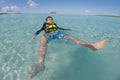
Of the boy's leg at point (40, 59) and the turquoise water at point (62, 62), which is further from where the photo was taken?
the turquoise water at point (62, 62)

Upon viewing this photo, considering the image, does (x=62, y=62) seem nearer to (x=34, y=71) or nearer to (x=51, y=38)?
(x=51, y=38)

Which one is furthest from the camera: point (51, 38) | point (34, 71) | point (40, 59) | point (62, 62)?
point (51, 38)

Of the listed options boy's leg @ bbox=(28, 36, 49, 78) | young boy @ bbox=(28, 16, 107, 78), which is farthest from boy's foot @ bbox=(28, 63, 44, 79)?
young boy @ bbox=(28, 16, 107, 78)

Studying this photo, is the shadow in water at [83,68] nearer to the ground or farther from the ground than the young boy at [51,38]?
nearer to the ground

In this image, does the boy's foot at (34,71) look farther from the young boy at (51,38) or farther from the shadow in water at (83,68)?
the shadow in water at (83,68)

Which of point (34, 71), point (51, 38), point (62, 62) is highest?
point (51, 38)

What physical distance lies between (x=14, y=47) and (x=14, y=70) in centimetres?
329

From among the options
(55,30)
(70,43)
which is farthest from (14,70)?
(70,43)

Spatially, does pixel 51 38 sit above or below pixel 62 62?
above

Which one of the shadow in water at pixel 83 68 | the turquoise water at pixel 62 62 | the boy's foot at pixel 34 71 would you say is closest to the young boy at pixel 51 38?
the boy's foot at pixel 34 71

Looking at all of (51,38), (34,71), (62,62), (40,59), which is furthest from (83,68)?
(51,38)

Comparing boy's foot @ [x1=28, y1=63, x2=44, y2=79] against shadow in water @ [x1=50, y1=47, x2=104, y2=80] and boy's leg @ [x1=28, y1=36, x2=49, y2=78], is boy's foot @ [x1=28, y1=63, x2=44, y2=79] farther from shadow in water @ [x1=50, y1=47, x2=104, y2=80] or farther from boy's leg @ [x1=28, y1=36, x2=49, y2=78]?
shadow in water @ [x1=50, y1=47, x2=104, y2=80]

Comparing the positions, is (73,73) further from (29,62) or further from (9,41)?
(9,41)

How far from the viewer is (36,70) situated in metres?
5.61
